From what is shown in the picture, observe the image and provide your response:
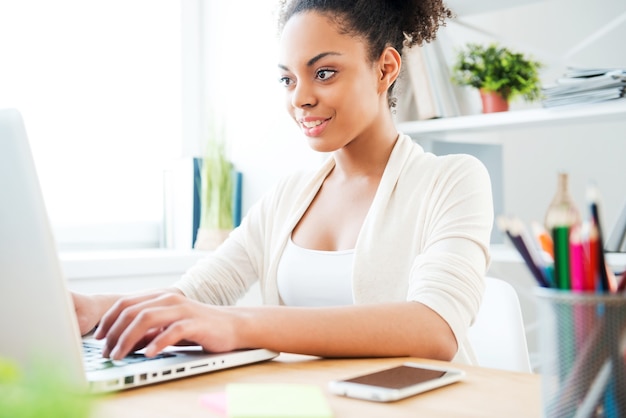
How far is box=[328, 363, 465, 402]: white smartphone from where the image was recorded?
2.36 feet

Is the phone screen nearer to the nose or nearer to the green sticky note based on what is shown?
the green sticky note

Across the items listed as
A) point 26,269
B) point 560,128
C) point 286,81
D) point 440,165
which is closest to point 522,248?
point 26,269

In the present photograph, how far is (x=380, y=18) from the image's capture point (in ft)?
5.07

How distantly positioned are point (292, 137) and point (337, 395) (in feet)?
5.80

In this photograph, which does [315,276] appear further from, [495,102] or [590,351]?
[495,102]

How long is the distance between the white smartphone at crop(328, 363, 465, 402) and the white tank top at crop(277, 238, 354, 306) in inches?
22.6

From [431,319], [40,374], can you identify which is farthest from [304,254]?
[40,374]

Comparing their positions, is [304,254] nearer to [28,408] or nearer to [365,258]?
[365,258]

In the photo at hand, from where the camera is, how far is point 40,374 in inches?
9.3

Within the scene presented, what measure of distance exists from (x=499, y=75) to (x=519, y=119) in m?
0.24

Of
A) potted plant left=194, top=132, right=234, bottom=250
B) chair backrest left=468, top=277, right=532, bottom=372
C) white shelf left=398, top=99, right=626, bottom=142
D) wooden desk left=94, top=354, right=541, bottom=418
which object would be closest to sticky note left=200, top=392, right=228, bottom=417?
wooden desk left=94, top=354, right=541, bottom=418

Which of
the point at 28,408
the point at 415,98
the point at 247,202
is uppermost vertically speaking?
the point at 415,98

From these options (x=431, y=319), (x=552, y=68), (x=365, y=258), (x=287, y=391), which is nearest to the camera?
(x=287, y=391)

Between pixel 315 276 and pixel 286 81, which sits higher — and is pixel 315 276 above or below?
below
